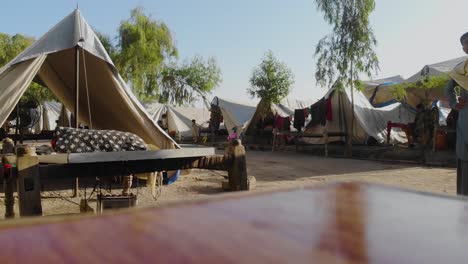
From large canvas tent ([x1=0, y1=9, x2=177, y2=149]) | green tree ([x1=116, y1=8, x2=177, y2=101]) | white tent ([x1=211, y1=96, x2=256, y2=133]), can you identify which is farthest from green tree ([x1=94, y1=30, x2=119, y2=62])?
large canvas tent ([x1=0, y1=9, x2=177, y2=149])

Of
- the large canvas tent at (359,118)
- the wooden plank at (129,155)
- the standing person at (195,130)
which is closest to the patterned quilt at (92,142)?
the wooden plank at (129,155)

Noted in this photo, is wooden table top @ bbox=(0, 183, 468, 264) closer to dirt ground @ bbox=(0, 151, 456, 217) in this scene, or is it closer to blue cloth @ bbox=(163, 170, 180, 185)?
dirt ground @ bbox=(0, 151, 456, 217)

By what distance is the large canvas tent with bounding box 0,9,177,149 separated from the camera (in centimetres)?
494

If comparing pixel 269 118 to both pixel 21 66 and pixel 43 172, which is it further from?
pixel 43 172

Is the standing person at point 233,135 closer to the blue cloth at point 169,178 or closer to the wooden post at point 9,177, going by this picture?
the blue cloth at point 169,178

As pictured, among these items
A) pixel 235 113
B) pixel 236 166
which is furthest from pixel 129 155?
pixel 235 113

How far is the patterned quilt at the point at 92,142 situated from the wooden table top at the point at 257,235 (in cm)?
370

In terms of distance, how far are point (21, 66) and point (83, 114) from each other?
7.16ft

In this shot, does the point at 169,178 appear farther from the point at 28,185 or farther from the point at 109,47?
the point at 109,47

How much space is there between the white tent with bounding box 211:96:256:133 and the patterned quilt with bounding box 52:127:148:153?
1219cm

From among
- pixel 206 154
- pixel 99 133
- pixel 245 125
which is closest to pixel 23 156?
pixel 99 133

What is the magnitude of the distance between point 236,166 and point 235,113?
1249 centimetres

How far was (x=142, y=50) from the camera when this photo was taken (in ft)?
76.1

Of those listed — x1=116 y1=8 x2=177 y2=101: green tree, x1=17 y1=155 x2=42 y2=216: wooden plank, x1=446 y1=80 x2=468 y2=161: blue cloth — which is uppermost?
x1=116 y1=8 x2=177 y2=101: green tree
